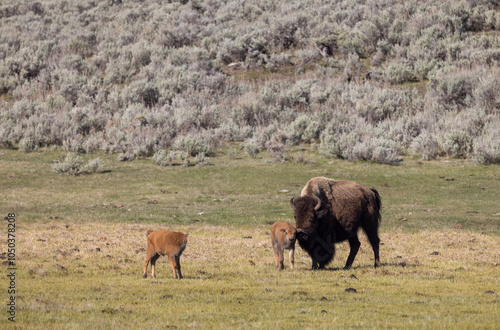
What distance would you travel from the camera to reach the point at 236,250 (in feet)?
49.4

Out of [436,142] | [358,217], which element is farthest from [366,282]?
[436,142]

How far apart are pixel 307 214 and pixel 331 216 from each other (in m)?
0.90

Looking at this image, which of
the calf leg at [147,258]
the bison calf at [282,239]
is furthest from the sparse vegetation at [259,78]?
the calf leg at [147,258]

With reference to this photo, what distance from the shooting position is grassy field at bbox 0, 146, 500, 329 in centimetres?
861

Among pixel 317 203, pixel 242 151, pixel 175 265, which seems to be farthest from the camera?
pixel 242 151

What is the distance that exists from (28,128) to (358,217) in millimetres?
28965

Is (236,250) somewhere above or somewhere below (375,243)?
below

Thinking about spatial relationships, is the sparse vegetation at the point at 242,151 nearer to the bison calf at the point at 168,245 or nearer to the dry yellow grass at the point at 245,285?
the dry yellow grass at the point at 245,285

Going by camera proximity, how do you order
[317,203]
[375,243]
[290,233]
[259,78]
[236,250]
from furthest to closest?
[259,78] → [236,250] → [375,243] → [317,203] → [290,233]

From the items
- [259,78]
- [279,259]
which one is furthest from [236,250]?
[259,78]

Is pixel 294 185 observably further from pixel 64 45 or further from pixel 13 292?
pixel 64 45

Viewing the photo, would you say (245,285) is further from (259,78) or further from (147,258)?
(259,78)

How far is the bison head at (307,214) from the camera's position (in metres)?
12.3

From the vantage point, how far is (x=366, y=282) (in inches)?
445
